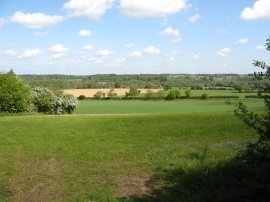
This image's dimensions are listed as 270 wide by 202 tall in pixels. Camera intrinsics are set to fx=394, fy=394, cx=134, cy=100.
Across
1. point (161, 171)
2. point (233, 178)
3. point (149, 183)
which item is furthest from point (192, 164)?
point (233, 178)

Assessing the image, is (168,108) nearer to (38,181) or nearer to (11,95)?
(11,95)

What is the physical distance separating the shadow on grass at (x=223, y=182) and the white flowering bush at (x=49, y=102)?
50651 millimetres

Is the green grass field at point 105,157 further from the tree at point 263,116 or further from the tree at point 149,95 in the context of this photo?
the tree at point 149,95

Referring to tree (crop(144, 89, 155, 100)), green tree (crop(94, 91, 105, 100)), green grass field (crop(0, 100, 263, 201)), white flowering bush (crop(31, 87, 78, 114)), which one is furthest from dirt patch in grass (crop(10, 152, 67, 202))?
green tree (crop(94, 91, 105, 100))

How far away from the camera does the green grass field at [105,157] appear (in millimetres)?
11977

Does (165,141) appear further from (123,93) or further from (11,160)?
(123,93)

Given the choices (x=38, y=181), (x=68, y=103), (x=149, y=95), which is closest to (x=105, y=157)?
(x=38, y=181)

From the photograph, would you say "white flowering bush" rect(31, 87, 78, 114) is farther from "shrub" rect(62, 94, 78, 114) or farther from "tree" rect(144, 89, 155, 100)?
"tree" rect(144, 89, 155, 100)

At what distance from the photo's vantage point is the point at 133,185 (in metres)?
12.2

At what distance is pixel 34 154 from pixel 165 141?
21.0 ft

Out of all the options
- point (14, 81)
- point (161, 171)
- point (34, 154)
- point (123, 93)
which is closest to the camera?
point (161, 171)

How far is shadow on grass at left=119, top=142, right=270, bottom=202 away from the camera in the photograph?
8586mm

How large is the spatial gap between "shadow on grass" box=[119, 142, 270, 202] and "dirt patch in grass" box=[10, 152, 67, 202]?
2481 millimetres

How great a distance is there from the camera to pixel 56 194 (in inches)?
459
